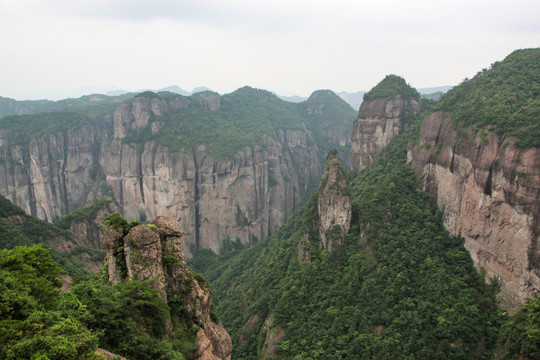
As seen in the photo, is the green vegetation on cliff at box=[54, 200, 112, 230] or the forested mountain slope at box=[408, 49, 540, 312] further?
the green vegetation on cliff at box=[54, 200, 112, 230]

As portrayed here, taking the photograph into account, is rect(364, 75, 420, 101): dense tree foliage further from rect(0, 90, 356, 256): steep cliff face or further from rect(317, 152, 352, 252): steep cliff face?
rect(0, 90, 356, 256): steep cliff face

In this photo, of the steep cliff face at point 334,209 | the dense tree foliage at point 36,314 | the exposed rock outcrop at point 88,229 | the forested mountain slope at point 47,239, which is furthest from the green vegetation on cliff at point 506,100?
the exposed rock outcrop at point 88,229

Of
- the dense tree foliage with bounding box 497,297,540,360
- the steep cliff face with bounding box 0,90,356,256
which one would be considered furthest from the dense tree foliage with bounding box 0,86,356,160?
the dense tree foliage with bounding box 497,297,540,360

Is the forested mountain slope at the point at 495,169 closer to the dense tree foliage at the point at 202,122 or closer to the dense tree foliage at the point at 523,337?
the dense tree foliage at the point at 523,337

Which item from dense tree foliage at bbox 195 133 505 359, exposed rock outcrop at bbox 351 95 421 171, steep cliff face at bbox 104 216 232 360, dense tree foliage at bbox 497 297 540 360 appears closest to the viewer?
steep cliff face at bbox 104 216 232 360

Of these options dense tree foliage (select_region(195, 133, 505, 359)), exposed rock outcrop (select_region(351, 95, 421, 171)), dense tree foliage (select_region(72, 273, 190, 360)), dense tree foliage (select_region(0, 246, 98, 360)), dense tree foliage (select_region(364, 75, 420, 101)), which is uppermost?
dense tree foliage (select_region(364, 75, 420, 101))

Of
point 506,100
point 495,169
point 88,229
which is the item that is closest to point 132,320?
point 495,169

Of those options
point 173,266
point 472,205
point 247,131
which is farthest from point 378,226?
point 247,131
